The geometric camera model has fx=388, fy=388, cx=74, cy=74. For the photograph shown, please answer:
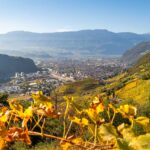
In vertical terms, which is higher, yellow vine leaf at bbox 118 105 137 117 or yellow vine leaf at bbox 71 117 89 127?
yellow vine leaf at bbox 118 105 137 117

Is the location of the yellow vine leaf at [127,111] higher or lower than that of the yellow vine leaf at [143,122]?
higher

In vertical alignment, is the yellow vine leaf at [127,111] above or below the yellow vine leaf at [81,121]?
above

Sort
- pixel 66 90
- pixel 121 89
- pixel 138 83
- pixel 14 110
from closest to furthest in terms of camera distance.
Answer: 1. pixel 14 110
2. pixel 138 83
3. pixel 121 89
4. pixel 66 90

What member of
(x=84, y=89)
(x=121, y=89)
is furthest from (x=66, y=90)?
(x=121, y=89)

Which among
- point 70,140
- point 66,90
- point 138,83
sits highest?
point 70,140

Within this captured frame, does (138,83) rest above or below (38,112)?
below

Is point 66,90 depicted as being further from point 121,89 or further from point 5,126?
point 5,126

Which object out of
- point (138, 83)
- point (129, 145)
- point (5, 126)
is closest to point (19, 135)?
point (5, 126)

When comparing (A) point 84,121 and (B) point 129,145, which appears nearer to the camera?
(B) point 129,145

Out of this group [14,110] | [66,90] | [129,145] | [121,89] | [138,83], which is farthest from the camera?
[66,90]

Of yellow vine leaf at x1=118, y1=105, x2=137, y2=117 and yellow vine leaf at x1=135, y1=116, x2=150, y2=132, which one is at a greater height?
yellow vine leaf at x1=118, y1=105, x2=137, y2=117

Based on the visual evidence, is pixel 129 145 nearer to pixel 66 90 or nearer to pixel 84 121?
pixel 84 121
